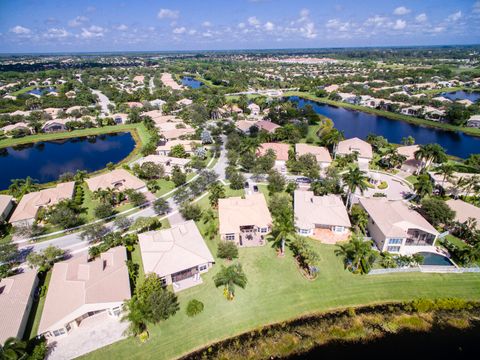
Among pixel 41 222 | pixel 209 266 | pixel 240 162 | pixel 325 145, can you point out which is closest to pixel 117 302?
pixel 209 266

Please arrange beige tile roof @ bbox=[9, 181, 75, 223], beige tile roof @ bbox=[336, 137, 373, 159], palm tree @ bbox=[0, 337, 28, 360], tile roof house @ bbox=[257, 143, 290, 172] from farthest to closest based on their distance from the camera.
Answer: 1. beige tile roof @ bbox=[336, 137, 373, 159]
2. tile roof house @ bbox=[257, 143, 290, 172]
3. beige tile roof @ bbox=[9, 181, 75, 223]
4. palm tree @ bbox=[0, 337, 28, 360]

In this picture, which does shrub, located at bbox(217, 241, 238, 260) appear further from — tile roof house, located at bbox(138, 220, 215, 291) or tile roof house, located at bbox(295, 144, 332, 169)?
tile roof house, located at bbox(295, 144, 332, 169)

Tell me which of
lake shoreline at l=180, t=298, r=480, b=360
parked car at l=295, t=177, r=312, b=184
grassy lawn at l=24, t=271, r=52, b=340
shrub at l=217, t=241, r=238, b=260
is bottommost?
Answer: lake shoreline at l=180, t=298, r=480, b=360

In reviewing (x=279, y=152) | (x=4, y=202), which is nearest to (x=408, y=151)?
(x=279, y=152)

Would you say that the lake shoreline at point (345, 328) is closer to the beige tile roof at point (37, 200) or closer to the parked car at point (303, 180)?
the parked car at point (303, 180)

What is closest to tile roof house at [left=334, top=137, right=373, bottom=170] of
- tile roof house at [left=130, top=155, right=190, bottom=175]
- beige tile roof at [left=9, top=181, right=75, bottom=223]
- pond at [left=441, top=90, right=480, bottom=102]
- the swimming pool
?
the swimming pool

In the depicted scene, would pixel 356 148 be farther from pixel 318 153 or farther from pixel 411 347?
pixel 411 347
